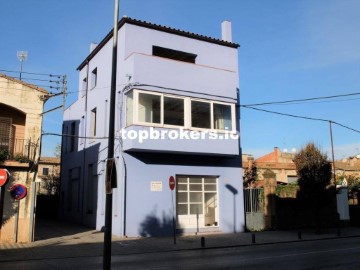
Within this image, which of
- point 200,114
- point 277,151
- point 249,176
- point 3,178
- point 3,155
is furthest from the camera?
point 277,151

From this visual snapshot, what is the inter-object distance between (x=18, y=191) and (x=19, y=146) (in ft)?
8.41

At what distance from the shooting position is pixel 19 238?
1602cm

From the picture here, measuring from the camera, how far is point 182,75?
65.3 feet

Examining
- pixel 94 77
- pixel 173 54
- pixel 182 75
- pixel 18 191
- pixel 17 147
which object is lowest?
pixel 18 191

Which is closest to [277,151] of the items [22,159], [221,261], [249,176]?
[249,176]

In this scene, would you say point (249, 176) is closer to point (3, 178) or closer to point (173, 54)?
point (173, 54)

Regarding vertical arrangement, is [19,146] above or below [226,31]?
below

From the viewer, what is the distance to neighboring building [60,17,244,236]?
18.8 meters

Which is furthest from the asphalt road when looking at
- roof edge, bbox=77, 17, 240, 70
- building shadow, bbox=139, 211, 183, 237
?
roof edge, bbox=77, 17, 240, 70

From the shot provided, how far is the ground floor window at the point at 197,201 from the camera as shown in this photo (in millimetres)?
20031

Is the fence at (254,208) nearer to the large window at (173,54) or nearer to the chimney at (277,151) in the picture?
the large window at (173,54)

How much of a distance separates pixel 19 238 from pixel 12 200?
1.52 meters

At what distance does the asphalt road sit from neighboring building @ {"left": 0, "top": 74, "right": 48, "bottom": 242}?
4269 mm

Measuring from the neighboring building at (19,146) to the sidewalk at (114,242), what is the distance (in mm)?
893
